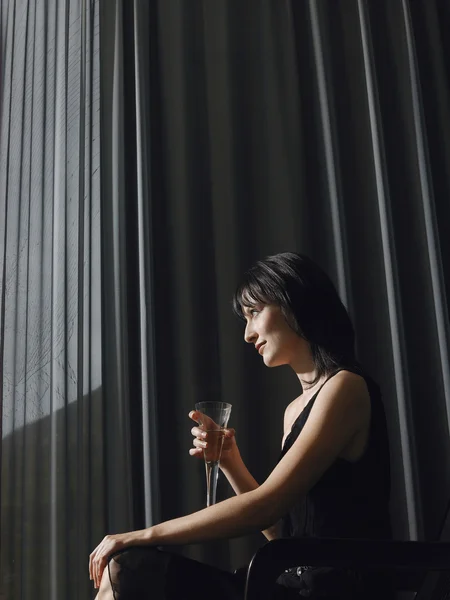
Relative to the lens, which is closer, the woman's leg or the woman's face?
the woman's leg

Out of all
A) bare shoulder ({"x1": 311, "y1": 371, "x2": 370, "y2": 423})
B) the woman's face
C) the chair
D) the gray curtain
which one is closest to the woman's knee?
the chair

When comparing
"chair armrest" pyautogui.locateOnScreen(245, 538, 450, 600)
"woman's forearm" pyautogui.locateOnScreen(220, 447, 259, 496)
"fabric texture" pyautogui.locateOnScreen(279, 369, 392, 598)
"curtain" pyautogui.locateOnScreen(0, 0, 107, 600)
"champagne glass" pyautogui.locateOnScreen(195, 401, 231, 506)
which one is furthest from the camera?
"curtain" pyautogui.locateOnScreen(0, 0, 107, 600)

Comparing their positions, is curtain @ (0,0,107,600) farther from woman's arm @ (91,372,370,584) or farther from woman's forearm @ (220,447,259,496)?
woman's arm @ (91,372,370,584)

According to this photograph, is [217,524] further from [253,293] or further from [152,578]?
[253,293]

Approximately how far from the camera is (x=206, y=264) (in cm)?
212

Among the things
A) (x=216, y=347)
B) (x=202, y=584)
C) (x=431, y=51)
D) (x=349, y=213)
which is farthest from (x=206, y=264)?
(x=202, y=584)

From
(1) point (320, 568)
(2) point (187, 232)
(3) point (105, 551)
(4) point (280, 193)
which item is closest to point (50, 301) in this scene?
(2) point (187, 232)

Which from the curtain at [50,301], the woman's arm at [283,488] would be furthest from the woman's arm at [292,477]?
the curtain at [50,301]

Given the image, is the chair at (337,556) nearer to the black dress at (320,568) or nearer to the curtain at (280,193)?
the black dress at (320,568)

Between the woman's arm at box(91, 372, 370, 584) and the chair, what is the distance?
0.65 feet

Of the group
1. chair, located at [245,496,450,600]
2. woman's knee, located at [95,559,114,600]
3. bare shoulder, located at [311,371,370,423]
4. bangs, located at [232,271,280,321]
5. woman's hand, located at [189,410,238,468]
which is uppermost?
bangs, located at [232,271,280,321]

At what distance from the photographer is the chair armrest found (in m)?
0.96

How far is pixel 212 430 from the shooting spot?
4.73 ft

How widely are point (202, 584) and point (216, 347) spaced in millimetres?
957
